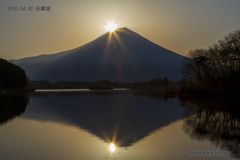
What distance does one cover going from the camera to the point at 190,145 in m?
12.7

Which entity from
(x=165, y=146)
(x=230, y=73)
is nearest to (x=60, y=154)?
(x=165, y=146)

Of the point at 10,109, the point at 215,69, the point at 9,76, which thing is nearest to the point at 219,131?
the point at 10,109

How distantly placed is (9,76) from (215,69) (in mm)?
58053

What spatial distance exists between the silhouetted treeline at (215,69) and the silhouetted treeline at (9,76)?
4980 centimetres

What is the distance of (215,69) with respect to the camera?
53625 mm

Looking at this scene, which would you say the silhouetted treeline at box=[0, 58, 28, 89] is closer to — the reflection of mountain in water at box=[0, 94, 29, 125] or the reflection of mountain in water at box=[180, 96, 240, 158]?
the reflection of mountain in water at box=[0, 94, 29, 125]

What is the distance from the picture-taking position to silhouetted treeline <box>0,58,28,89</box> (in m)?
84.0

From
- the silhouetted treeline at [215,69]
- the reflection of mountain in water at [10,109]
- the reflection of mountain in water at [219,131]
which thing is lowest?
the reflection of mountain in water at [219,131]

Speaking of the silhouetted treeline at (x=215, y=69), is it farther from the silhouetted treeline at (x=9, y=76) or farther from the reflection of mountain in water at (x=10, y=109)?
the silhouetted treeline at (x=9, y=76)

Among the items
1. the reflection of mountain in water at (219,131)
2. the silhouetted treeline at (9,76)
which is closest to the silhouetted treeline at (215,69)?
the reflection of mountain in water at (219,131)

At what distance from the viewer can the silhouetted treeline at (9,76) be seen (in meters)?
84.0

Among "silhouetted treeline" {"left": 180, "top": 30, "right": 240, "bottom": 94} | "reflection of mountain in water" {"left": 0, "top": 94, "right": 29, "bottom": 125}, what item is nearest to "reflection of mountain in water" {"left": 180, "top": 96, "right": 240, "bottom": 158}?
"reflection of mountain in water" {"left": 0, "top": 94, "right": 29, "bottom": 125}

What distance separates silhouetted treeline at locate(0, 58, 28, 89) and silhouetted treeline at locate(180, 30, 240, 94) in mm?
49803

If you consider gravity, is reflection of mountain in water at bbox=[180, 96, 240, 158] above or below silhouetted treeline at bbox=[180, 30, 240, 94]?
below
